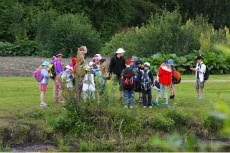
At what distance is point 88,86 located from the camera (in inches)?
635

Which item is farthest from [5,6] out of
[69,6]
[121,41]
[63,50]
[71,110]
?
[71,110]

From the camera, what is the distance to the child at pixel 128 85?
1655 centimetres

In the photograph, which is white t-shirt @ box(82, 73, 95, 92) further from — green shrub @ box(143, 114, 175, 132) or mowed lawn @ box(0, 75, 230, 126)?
green shrub @ box(143, 114, 175, 132)

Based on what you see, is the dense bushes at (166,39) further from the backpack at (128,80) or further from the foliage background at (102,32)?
the backpack at (128,80)

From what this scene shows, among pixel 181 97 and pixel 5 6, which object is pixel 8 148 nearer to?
pixel 181 97

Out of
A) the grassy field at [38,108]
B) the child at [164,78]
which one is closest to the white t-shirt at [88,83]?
the grassy field at [38,108]

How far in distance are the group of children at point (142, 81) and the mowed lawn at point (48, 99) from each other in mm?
295

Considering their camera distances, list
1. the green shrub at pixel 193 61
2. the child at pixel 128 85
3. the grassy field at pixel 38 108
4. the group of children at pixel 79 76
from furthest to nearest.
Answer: the green shrub at pixel 193 61, the child at pixel 128 85, the group of children at pixel 79 76, the grassy field at pixel 38 108

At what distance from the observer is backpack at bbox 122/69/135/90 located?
16.5 m

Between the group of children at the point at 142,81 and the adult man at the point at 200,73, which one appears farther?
the adult man at the point at 200,73

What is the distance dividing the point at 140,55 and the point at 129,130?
1372 centimetres

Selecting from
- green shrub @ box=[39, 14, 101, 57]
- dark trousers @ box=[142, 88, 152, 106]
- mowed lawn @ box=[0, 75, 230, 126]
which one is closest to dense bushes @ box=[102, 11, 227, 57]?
green shrub @ box=[39, 14, 101, 57]

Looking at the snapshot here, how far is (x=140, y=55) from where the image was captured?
29.2m

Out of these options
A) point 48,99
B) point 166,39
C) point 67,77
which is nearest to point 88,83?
point 67,77
